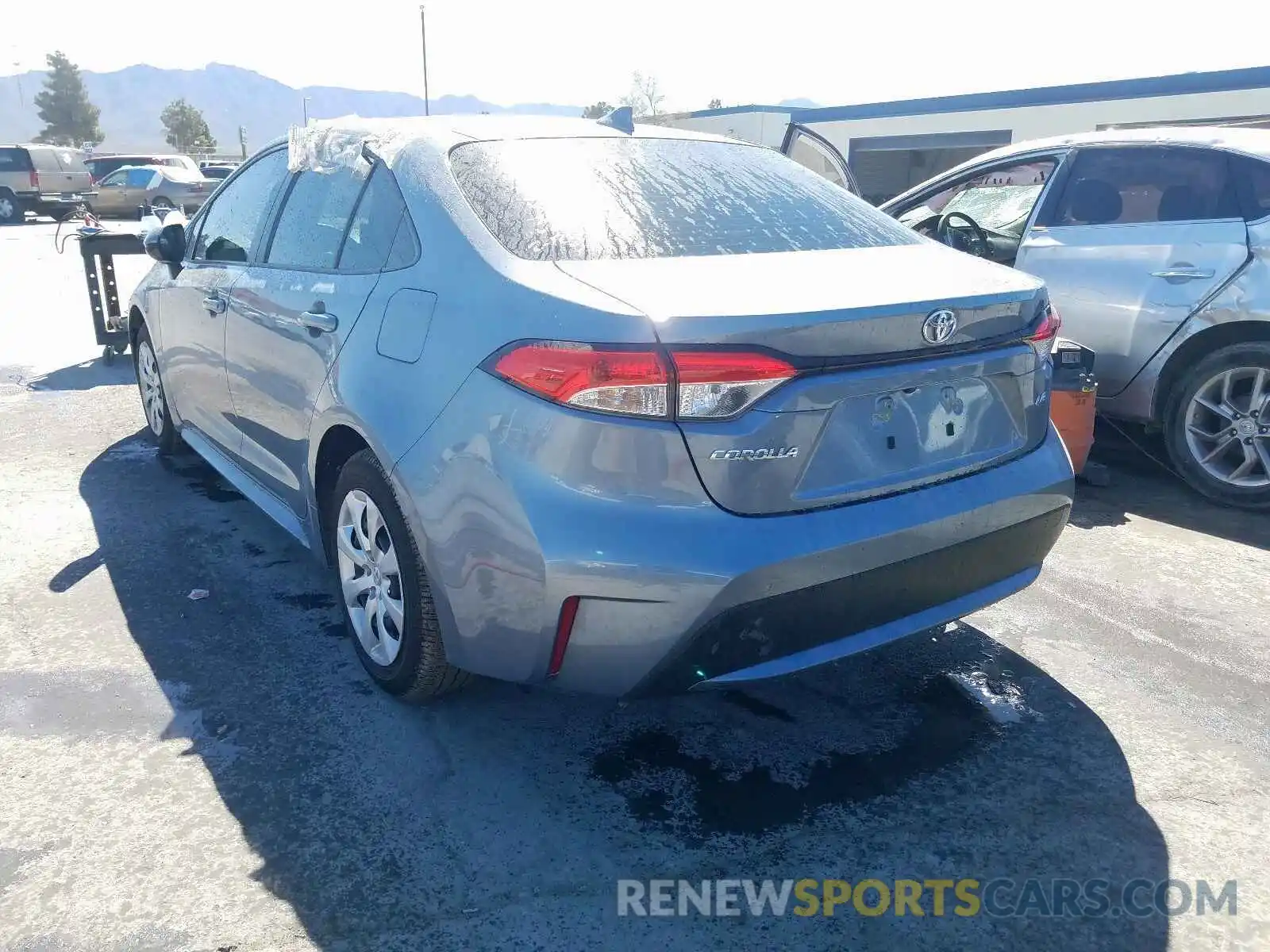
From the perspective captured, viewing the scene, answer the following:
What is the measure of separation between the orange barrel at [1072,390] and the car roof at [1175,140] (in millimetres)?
1236

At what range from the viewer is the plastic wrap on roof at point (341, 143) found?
3066 millimetres

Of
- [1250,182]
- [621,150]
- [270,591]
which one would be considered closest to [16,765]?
[270,591]

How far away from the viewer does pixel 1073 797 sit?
8.25ft

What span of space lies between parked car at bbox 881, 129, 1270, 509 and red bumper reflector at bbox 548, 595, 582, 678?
3726 millimetres

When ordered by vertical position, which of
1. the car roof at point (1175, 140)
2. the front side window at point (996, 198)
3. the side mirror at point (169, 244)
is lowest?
Result: the side mirror at point (169, 244)

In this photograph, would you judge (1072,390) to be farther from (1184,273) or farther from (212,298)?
(212,298)

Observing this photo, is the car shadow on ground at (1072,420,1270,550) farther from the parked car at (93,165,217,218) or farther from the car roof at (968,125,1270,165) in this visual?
the parked car at (93,165,217,218)

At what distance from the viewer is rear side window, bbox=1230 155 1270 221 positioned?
448 centimetres

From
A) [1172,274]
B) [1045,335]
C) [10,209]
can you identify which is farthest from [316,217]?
[10,209]

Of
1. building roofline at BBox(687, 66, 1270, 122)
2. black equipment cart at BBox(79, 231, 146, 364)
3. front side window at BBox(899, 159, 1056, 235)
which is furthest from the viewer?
building roofline at BBox(687, 66, 1270, 122)

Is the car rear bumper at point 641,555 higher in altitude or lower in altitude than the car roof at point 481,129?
lower

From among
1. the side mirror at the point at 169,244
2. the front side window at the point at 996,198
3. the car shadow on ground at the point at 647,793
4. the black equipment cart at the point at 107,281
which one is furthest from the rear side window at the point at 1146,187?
the black equipment cart at the point at 107,281

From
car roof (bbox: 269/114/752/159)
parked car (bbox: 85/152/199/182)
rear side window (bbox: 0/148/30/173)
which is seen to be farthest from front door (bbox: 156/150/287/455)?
parked car (bbox: 85/152/199/182)

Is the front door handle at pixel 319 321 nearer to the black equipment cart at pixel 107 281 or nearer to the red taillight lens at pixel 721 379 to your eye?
the red taillight lens at pixel 721 379
